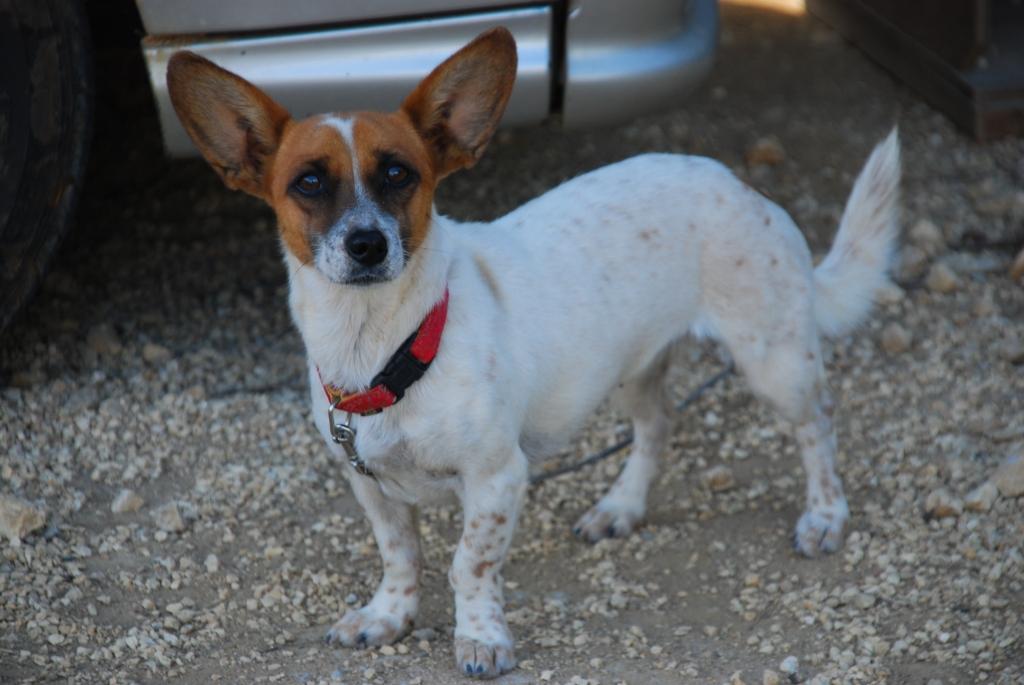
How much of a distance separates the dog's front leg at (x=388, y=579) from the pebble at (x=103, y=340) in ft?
4.90

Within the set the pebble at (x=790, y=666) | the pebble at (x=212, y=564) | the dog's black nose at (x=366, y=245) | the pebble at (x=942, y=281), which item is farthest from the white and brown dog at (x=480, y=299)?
the pebble at (x=942, y=281)

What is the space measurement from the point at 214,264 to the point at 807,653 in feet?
9.25

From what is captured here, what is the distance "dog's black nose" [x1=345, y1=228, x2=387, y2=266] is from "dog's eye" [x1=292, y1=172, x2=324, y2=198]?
175 mm

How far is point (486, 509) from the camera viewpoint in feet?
10.3

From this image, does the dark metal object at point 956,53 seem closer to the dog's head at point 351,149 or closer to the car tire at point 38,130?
the dog's head at point 351,149

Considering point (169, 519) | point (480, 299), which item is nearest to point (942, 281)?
point (480, 299)

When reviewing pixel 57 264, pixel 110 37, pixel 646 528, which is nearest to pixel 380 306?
pixel 646 528

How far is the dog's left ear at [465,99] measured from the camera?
2.98 m

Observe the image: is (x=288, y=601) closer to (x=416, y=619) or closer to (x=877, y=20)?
(x=416, y=619)

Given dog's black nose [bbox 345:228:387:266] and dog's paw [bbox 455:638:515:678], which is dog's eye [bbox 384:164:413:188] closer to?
dog's black nose [bbox 345:228:387:266]

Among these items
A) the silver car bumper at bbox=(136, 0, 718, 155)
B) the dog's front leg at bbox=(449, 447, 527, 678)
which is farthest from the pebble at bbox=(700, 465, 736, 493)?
the silver car bumper at bbox=(136, 0, 718, 155)

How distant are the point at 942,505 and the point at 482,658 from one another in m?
1.49

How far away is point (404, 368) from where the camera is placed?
2.97 metres

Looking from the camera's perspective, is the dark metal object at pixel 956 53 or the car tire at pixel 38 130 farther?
the dark metal object at pixel 956 53
